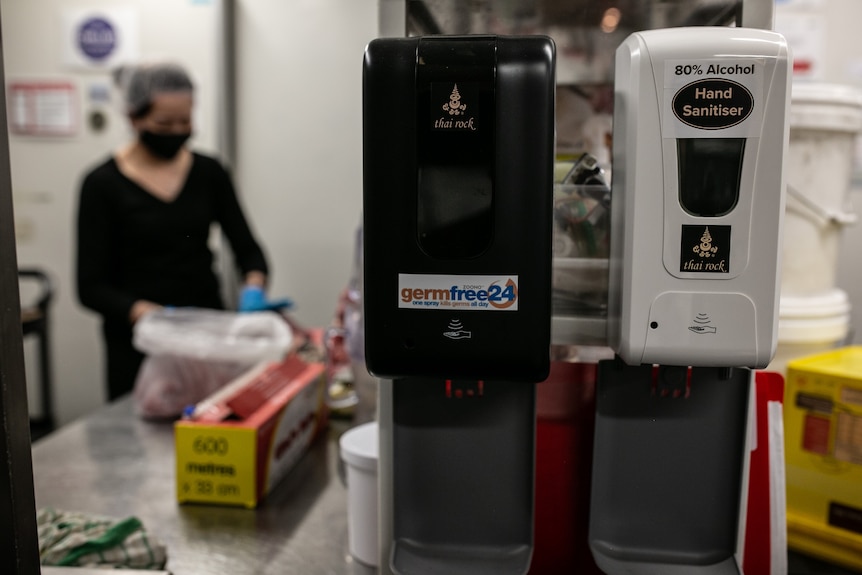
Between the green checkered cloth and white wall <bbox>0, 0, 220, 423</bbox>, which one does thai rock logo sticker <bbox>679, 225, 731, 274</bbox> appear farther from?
white wall <bbox>0, 0, 220, 423</bbox>

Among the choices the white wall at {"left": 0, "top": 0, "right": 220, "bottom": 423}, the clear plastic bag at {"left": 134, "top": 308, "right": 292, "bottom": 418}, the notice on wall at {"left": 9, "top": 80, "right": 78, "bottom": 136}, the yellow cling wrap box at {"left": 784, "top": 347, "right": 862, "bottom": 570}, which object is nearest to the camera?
the yellow cling wrap box at {"left": 784, "top": 347, "right": 862, "bottom": 570}

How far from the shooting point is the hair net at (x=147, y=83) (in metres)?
2.16

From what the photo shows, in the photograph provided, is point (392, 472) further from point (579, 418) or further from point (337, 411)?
point (337, 411)

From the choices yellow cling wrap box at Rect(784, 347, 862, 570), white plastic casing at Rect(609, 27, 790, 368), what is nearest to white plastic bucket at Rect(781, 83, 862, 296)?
yellow cling wrap box at Rect(784, 347, 862, 570)

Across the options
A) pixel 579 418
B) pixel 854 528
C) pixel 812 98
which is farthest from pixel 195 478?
pixel 812 98

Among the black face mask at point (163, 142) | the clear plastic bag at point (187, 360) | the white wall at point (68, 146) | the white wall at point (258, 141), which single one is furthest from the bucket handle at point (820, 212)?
the white wall at point (68, 146)

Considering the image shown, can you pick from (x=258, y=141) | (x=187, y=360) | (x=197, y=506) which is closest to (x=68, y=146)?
(x=258, y=141)

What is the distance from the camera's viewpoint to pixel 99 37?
310cm

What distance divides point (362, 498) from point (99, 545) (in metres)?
0.36

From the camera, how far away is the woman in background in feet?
7.09

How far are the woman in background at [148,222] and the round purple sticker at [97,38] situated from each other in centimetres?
104

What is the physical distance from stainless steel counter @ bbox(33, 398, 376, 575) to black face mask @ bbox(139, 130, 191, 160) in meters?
0.99

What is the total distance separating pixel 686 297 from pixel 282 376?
3.10 feet

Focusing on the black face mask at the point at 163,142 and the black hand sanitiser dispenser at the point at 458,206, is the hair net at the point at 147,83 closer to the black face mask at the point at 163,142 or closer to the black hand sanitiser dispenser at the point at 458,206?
the black face mask at the point at 163,142
